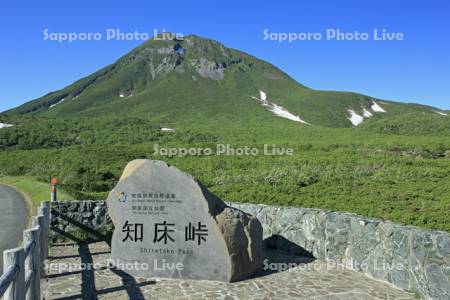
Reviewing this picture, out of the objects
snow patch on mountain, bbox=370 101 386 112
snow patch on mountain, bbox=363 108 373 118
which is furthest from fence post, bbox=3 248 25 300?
snow patch on mountain, bbox=370 101 386 112

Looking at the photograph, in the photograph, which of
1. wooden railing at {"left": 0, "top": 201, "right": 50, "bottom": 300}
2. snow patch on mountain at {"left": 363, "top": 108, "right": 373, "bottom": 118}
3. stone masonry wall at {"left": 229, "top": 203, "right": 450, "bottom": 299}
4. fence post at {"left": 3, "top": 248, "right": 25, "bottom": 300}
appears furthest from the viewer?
snow patch on mountain at {"left": 363, "top": 108, "right": 373, "bottom": 118}

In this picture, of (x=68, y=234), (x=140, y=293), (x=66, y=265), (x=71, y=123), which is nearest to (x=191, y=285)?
(x=140, y=293)

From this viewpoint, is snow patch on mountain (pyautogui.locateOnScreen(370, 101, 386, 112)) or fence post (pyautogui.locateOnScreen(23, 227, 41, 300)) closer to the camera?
fence post (pyautogui.locateOnScreen(23, 227, 41, 300))

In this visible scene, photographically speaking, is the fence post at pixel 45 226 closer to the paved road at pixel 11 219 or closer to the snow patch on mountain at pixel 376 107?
the paved road at pixel 11 219

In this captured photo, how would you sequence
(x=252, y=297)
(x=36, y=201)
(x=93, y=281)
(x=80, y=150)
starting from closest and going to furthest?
(x=252, y=297) → (x=93, y=281) → (x=36, y=201) → (x=80, y=150)

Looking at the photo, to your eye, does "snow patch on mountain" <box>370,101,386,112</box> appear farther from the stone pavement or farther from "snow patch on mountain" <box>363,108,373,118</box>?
the stone pavement

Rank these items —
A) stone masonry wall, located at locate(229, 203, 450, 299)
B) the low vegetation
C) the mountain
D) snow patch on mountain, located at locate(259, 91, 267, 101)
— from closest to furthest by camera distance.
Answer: stone masonry wall, located at locate(229, 203, 450, 299)
the low vegetation
the mountain
snow patch on mountain, located at locate(259, 91, 267, 101)

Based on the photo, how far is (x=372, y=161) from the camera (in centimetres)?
3244

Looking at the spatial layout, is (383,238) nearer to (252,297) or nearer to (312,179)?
(252,297)

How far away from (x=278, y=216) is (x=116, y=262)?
14.7 feet

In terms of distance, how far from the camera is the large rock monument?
381 inches

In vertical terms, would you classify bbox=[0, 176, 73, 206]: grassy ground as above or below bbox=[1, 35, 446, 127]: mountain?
below

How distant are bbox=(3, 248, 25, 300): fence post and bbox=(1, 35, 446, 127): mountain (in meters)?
85.4

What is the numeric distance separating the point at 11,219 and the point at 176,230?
364 inches
